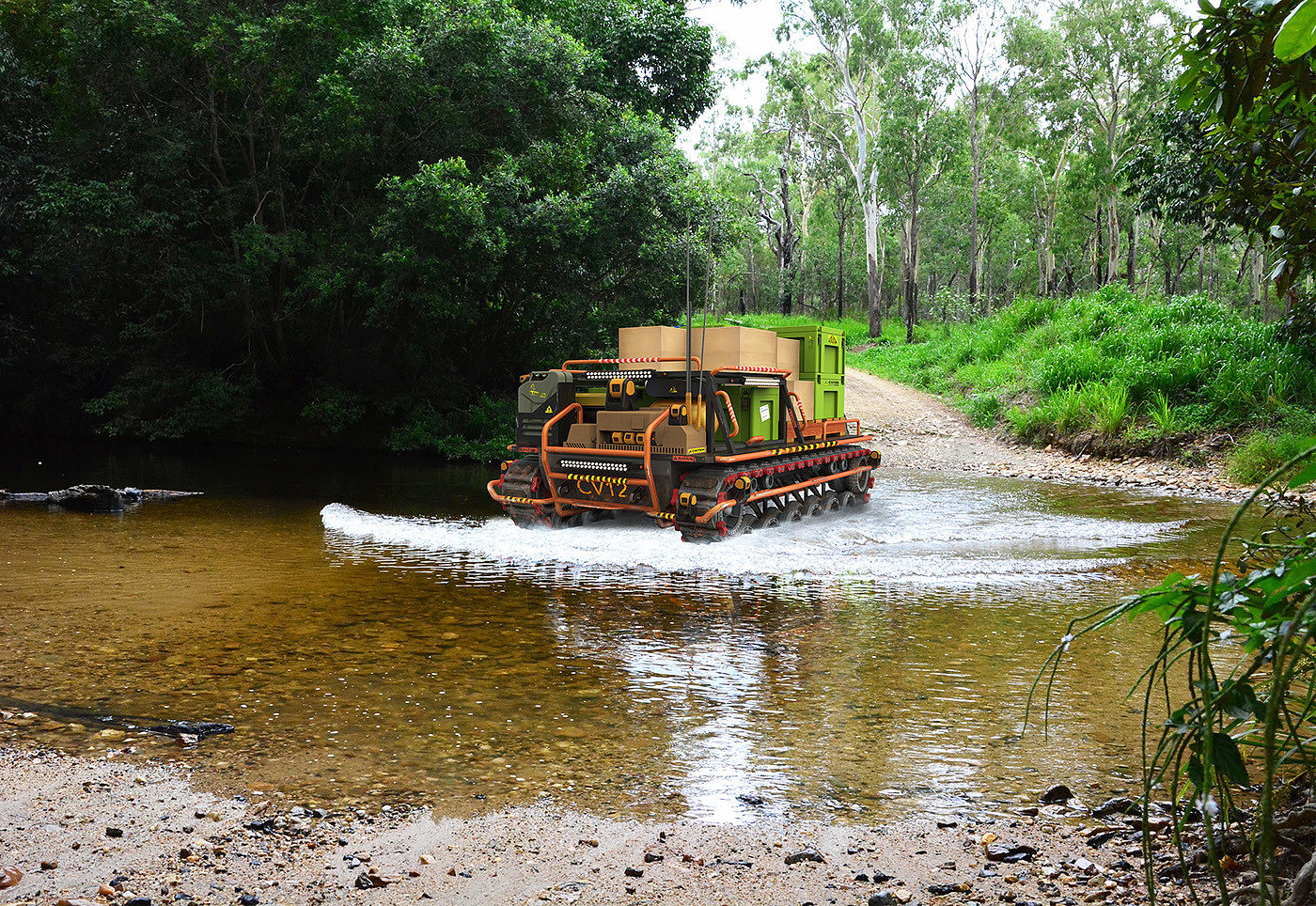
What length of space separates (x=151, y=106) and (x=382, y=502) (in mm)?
12349

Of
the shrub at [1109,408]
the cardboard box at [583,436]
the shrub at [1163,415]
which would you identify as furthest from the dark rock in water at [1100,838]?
the shrub at [1109,408]

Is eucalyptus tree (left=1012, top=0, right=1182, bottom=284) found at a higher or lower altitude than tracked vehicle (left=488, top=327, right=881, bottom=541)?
higher

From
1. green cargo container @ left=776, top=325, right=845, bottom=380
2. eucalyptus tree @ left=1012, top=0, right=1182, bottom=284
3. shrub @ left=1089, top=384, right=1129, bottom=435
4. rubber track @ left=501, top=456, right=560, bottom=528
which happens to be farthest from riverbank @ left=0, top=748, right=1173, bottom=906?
eucalyptus tree @ left=1012, top=0, right=1182, bottom=284

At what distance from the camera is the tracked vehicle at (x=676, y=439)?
1046 cm

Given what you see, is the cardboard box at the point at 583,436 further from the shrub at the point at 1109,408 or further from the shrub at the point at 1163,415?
the shrub at the point at 1109,408

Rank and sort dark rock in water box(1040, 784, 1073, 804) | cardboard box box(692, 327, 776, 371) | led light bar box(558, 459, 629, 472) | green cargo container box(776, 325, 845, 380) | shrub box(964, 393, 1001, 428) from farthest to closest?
shrub box(964, 393, 1001, 428), green cargo container box(776, 325, 845, 380), cardboard box box(692, 327, 776, 371), led light bar box(558, 459, 629, 472), dark rock in water box(1040, 784, 1073, 804)

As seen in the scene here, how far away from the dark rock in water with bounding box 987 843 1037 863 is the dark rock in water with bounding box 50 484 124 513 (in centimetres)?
1289

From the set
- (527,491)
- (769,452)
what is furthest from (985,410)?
(527,491)

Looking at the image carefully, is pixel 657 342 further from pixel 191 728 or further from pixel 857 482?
pixel 191 728

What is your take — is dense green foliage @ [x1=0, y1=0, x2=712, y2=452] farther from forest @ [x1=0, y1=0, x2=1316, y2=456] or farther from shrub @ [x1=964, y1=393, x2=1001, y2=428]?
shrub @ [x1=964, y1=393, x2=1001, y2=428]

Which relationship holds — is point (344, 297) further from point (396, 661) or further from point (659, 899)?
point (659, 899)

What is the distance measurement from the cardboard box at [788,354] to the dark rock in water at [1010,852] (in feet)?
29.4

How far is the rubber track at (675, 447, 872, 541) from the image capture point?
10164 mm

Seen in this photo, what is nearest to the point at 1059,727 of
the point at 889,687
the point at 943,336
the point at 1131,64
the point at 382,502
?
the point at 889,687
